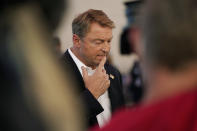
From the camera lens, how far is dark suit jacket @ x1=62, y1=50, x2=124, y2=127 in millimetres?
2930

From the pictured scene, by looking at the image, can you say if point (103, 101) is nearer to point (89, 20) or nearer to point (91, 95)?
point (91, 95)

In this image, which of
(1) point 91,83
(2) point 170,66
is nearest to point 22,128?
(2) point 170,66

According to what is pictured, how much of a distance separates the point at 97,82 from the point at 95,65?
419 millimetres

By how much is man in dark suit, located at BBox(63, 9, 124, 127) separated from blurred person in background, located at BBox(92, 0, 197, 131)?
1765mm

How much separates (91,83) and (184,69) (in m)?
2.02

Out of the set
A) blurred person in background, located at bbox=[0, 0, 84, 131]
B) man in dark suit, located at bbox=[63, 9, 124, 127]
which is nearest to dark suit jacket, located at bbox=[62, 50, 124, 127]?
man in dark suit, located at bbox=[63, 9, 124, 127]

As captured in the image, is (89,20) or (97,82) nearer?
(97,82)

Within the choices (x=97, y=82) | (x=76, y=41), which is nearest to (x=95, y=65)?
(x=76, y=41)

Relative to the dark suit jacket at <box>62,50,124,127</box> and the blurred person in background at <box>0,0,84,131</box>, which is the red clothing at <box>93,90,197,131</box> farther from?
the dark suit jacket at <box>62,50,124,127</box>

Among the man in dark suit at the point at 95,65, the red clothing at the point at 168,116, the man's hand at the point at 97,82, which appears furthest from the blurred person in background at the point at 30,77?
the man's hand at the point at 97,82

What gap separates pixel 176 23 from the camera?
1.15 meters

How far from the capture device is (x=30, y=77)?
0.95m

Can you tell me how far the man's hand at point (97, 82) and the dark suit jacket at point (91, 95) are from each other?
4 centimetres

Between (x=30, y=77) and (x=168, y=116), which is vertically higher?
(x=30, y=77)
